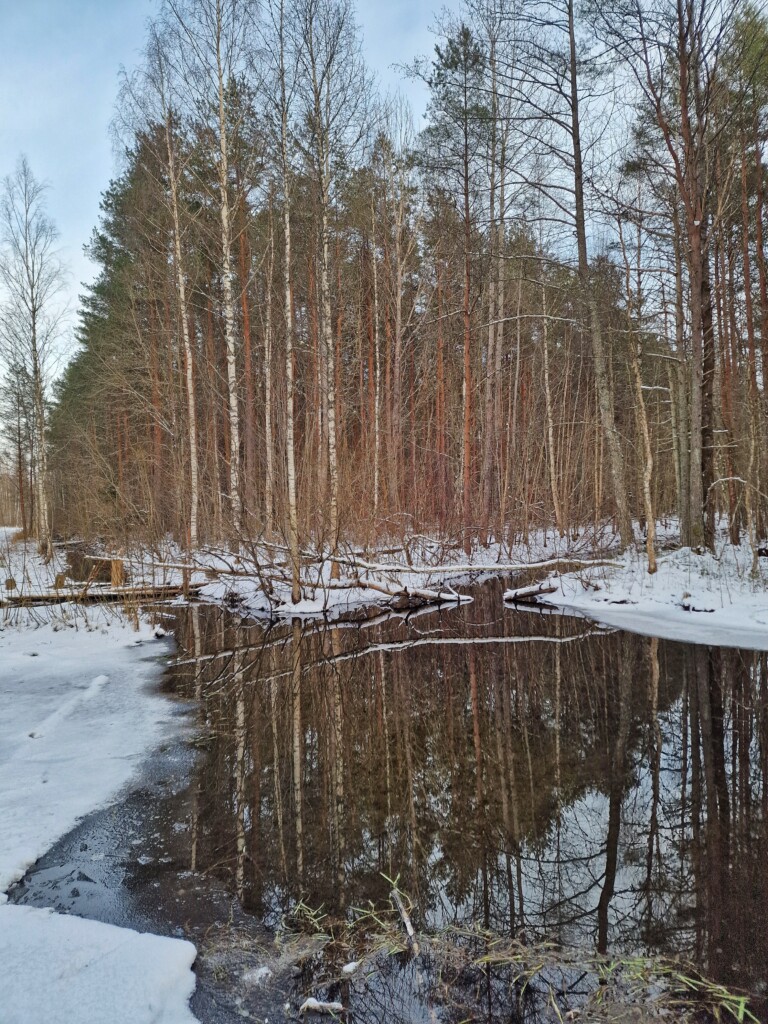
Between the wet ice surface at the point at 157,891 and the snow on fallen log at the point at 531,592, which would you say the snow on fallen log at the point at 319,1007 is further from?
the snow on fallen log at the point at 531,592

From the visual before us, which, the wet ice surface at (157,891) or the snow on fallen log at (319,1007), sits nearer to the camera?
the snow on fallen log at (319,1007)

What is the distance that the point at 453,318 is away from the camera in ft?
61.3

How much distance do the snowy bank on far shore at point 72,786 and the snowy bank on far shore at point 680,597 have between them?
6.61 m

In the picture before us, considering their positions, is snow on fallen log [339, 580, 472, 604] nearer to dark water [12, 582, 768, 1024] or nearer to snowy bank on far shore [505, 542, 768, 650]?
snowy bank on far shore [505, 542, 768, 650]

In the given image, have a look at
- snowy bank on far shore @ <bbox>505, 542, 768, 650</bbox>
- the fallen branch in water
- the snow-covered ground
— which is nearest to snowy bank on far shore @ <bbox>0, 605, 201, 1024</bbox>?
the snow-covered ground

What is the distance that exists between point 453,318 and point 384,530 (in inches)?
330

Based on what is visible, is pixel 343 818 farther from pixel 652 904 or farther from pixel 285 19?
pixel 285 19

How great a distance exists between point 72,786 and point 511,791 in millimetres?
3018

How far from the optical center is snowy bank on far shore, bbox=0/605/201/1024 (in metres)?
2.20

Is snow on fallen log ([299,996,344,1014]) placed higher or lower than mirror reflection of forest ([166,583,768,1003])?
higher

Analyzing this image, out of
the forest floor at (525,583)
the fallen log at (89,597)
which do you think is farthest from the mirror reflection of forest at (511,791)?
the fallen log at (89,597)

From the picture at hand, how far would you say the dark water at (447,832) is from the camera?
2393mm

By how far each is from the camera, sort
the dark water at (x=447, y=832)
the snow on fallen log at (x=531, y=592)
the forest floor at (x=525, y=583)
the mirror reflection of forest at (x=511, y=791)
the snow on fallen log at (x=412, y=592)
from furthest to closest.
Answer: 1. the snow on fallen log at (x=531, y=592)
2. the snow on fallen log at (x=412, y=592)
3. the forest floor at (x=525, y=583)
4. the mirror reflection of forest at (x=511, y=791)
5. the dark water at (x=447, y=832)

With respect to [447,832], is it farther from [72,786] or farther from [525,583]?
[525,583]
